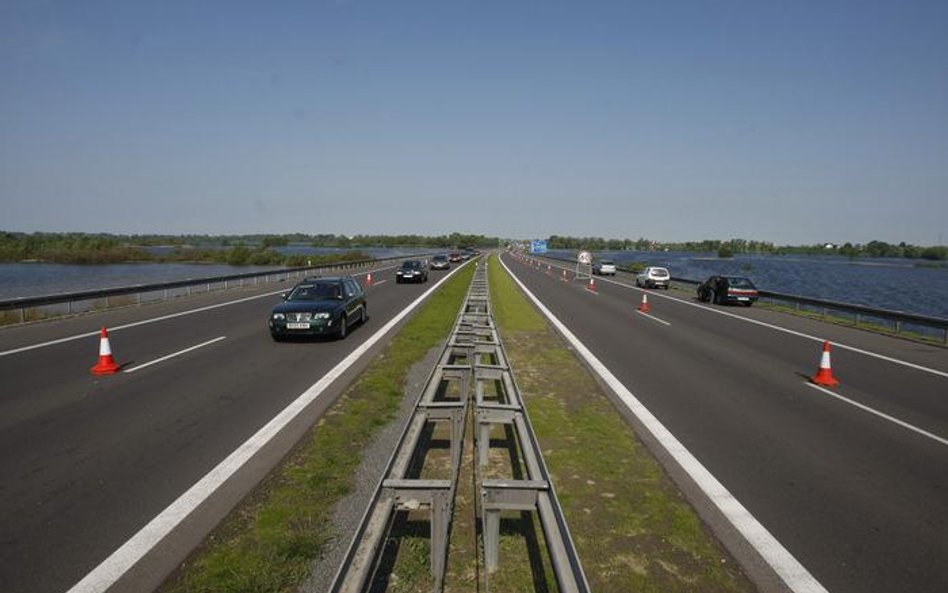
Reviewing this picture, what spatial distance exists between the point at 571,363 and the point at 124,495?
8.35 m

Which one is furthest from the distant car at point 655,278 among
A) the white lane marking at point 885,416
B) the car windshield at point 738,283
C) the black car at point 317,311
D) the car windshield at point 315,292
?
the white lane marking at point 885,416

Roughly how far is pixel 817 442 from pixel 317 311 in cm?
1047

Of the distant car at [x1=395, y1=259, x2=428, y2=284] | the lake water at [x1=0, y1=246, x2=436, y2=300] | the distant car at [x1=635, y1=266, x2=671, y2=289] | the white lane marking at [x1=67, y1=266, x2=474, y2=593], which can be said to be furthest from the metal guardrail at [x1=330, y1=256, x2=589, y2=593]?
the lake water at [x1=0, y1=246, x2=436, y2=300]

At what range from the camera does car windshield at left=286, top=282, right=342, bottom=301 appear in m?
15.2

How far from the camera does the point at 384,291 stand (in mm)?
30375

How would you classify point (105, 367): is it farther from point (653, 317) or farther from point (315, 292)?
point (653, 317)

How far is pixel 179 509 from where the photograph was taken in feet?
16.6

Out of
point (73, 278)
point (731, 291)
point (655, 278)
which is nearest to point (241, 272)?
point (73, 278)

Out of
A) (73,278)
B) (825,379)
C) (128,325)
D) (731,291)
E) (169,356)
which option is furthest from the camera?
(73,278)

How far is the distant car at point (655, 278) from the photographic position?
38812 mm

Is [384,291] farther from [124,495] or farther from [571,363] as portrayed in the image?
[124,495]

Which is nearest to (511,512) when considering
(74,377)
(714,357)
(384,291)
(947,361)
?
(74,377)

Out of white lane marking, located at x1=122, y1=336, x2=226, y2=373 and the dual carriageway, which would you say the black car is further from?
white lane marking, located at x1=122, y1=336, x2=226, y2=373

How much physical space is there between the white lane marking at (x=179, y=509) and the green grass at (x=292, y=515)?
42 cm
